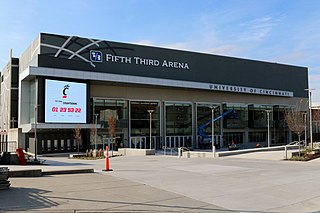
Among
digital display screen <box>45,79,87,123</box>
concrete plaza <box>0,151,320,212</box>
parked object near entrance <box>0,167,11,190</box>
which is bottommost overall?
concrete plaza <box>0,151,320,212</box>

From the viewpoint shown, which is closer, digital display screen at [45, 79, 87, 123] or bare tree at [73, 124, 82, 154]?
bare tree at [73, 124, 82, 154]

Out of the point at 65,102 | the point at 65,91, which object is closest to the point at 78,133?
the point at 65,102

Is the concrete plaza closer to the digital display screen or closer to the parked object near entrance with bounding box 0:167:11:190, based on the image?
the parked object near entrance with bounding box 0:167:11:190

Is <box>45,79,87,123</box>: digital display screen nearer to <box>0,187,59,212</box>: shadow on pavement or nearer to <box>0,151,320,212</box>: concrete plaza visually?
<box>0,151,320,212</box>: concrete plaza

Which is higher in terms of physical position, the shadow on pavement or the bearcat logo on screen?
the bearcat logo on screen

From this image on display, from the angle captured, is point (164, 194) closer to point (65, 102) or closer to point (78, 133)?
point (78, 133)

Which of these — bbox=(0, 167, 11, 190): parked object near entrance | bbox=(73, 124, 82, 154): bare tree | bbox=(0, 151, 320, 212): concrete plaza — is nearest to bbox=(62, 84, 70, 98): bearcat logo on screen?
bbox=(73, 124, 82, 154): bare tree

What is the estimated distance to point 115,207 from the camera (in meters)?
8.62

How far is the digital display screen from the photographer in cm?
4444

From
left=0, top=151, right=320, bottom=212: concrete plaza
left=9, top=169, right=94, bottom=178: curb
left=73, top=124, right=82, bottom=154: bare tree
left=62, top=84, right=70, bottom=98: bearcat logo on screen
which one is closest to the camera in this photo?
left=0, top=151, right=320, bottom=212: concrete plaza

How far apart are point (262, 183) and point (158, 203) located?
5.58 m

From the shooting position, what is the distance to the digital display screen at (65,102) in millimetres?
44438

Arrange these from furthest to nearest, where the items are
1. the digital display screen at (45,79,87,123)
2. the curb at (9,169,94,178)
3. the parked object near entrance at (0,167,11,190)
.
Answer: the digital display screen at (45,79,87,123) < the curb at (9,169,94,178) < the parked object near entrance at (0,167,11,190)

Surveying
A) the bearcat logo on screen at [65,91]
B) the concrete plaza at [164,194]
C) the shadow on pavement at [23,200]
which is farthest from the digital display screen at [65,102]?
the shadow on pavement at [23,200]
